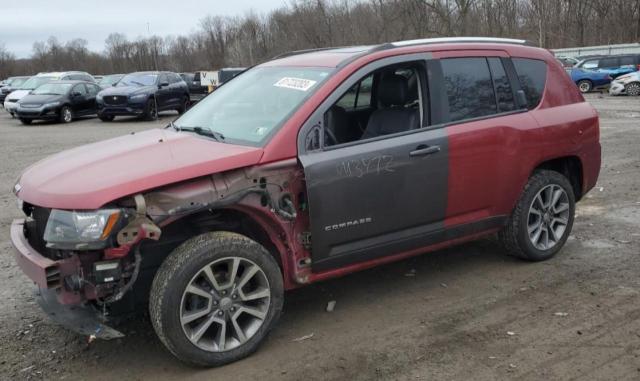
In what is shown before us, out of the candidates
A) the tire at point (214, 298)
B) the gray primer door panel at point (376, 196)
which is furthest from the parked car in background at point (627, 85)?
the tire at point (214, 298)

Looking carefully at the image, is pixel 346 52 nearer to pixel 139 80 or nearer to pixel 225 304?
pixel 225 304

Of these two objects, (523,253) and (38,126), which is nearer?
(523,253)

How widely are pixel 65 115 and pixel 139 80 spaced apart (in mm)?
2929

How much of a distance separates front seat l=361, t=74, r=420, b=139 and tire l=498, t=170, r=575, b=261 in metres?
1.32

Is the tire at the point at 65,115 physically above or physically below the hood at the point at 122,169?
above

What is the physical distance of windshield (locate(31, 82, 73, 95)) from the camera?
832 inches

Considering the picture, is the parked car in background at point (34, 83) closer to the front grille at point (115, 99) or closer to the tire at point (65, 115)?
the tire at point (65, 115)

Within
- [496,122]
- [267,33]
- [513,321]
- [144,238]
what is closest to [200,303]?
[144,238]

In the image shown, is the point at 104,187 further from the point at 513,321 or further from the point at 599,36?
the point at 599,36

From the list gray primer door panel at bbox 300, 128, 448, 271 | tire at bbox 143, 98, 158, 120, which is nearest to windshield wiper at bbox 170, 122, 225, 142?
gray primer door panel at bbox 300, 128, 448, 271

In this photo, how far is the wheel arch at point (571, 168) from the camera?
524cm

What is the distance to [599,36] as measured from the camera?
182 ft

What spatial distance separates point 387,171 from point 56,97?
65.1ft

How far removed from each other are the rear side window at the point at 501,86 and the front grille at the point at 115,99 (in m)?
17.5
